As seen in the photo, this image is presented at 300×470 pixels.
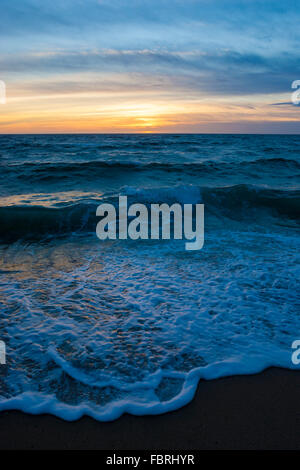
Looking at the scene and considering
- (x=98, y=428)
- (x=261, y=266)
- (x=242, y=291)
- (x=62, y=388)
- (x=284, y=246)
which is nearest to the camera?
(x=98, y=428)

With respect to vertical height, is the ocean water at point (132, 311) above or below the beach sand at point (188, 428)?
above

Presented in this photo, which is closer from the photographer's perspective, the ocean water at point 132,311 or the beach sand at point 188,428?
the beach sand at point 188,428

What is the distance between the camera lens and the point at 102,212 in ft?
26.3

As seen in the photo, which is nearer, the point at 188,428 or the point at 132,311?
the point at 188,428

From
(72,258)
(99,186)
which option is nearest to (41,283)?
(72,258)

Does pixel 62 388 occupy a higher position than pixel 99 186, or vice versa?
pixel 99 186

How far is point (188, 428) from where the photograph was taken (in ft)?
6.73

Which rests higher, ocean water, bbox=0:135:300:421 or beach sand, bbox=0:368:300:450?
ocean water, bbox=0:135:300:421

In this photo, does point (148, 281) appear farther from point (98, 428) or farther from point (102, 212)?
point (102, 212)

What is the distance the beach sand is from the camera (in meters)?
1.95

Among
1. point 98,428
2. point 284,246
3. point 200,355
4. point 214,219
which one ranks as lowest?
point 98,428

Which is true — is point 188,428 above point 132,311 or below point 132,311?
below

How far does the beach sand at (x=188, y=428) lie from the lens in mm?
1951

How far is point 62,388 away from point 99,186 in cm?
972
